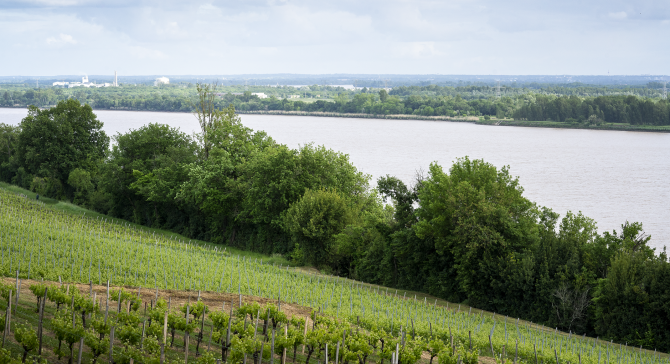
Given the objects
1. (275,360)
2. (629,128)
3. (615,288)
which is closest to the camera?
(275,360)

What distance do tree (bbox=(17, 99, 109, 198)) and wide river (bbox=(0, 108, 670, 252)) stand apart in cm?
3515

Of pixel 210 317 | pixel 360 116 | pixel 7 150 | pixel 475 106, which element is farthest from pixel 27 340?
pixel 360 116

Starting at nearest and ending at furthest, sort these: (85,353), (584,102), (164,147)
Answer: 1. (85,353)
2. (164,147)
3. (584,102)

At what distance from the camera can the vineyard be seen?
15180 mm

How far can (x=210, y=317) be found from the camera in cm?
1741

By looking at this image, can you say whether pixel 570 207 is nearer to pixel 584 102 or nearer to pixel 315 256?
pixel 315 256

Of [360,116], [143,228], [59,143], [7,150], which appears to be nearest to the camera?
[143,228]

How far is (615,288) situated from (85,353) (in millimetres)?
25043

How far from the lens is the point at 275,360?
664 inches

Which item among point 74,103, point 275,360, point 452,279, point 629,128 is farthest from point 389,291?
point 629,128

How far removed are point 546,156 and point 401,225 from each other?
68.2 m

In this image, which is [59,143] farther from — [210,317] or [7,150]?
[210,317]

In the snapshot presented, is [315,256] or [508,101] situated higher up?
[508,101]

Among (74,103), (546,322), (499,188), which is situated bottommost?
(546,322)
